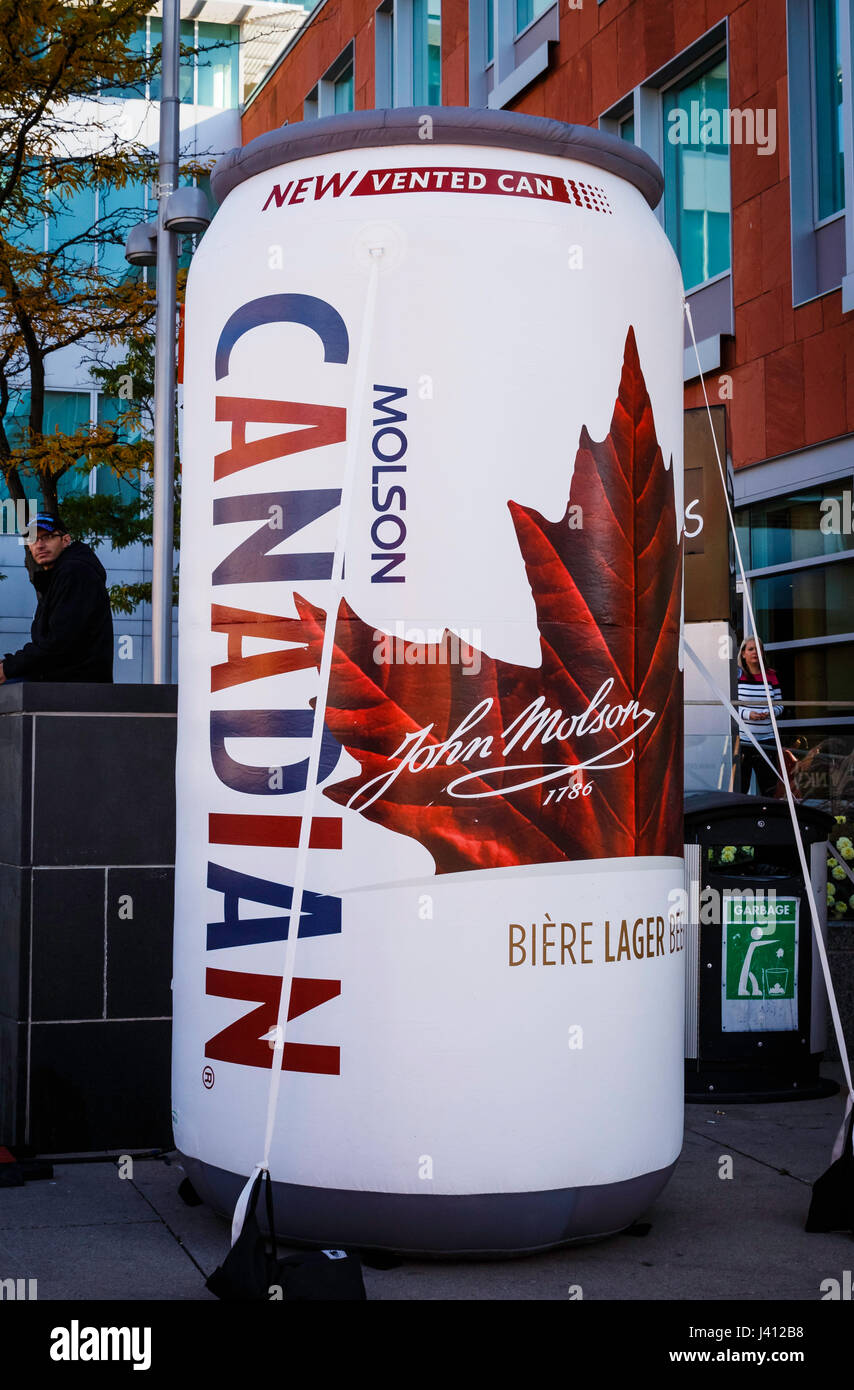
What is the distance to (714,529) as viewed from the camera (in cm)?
991

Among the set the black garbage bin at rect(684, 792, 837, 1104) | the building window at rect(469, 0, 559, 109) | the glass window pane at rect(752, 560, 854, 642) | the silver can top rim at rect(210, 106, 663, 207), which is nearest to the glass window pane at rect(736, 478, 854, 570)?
the glass window pane at rect(752, 560, 854, 642)

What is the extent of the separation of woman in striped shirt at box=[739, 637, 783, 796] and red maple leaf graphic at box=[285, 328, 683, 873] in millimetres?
5739

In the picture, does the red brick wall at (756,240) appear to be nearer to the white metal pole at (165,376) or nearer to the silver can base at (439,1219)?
the white metal pole at (165,376)

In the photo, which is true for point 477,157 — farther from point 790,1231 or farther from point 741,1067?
point 741,1067

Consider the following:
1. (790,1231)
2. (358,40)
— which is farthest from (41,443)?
(358,40)

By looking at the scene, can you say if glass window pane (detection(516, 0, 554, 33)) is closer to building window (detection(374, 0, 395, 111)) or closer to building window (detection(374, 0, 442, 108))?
building window (detection(374, 0, 442, 108))

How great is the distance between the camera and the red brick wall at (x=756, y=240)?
14344 mm

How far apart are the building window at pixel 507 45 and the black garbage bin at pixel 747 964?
13.5 meters

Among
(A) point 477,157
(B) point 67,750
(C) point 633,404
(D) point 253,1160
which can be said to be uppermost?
(A) point 477,157

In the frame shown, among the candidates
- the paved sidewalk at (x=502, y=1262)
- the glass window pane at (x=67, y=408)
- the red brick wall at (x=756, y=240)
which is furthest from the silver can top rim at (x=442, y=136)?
the glass window pane at (x=67, y=408)

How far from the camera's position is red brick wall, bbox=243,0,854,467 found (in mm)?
14344

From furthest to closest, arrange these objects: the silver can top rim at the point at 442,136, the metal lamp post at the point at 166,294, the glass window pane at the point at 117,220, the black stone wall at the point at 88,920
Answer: the glass window pane at the point at 117,220, the metal lamp post at the point at 166,294, the black stone wall at the point at 88,920, the silver can top rim at the point at 442,136

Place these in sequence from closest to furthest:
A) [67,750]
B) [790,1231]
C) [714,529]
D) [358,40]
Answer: [790,1231] < [67,750] < [714,529] < [358,40]

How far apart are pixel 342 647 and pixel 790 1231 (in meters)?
2.55
